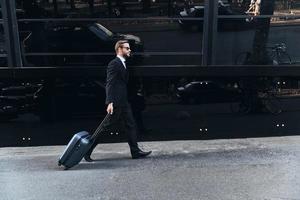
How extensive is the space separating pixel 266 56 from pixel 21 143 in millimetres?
4213

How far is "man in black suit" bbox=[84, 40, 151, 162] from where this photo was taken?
727 cm

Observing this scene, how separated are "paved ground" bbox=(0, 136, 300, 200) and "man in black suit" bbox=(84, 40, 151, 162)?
1.21 ft

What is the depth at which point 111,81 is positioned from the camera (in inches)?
286

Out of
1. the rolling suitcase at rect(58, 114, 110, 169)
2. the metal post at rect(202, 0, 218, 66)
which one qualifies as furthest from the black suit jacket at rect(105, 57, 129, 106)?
the metal post at rect(202, 0, 218, 66)

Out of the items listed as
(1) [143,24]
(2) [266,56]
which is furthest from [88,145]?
(2) [266,56]

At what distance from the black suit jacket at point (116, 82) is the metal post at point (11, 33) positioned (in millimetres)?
1552

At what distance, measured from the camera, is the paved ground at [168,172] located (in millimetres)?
6234

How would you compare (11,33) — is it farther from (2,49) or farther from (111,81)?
(111,81)

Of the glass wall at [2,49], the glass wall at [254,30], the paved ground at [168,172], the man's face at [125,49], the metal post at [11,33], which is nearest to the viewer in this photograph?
the paved ground at [168,172]

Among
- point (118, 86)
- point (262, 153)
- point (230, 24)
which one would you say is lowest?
point (262, 153)

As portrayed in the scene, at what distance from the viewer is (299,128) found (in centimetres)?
858

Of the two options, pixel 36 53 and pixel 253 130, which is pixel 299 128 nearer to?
pixel 253 130

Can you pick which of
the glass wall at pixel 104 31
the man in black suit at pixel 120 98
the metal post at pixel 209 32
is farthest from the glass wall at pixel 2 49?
the metal post at pixel 209 32

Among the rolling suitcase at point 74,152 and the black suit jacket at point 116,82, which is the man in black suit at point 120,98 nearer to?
the black suit jacket at point 116,82
